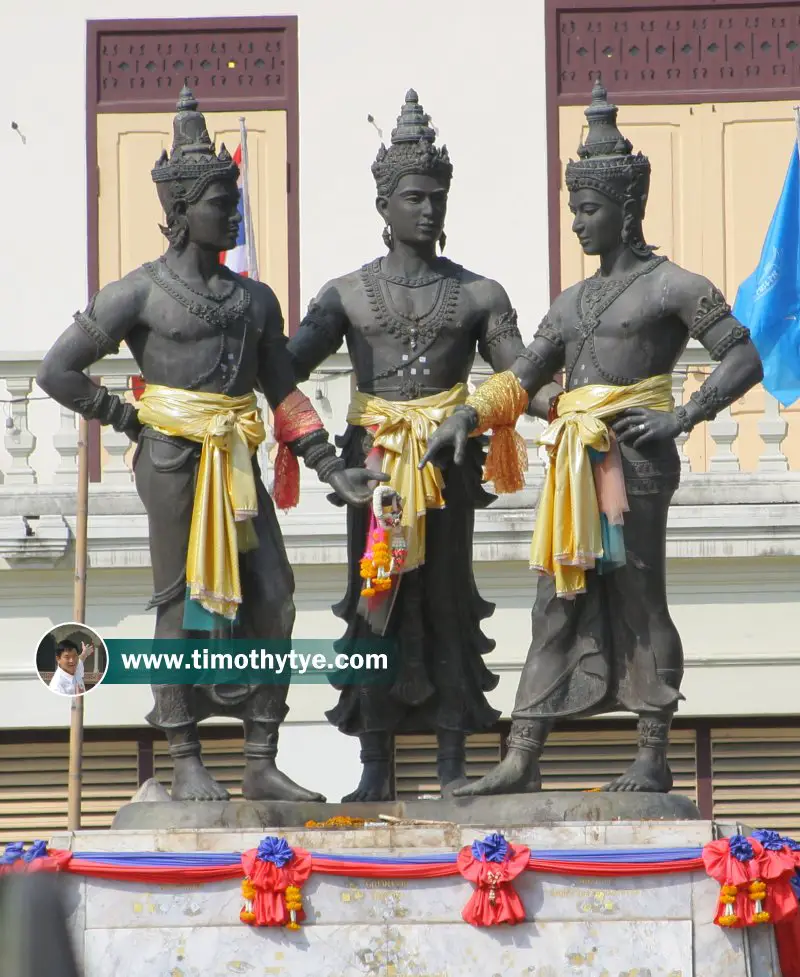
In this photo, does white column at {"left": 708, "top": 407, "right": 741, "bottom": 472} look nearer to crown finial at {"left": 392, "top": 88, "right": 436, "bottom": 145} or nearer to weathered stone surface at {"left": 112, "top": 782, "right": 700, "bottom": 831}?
crown finial at {"left": 392, "top": 88, "right": 436, "bottom": 145}

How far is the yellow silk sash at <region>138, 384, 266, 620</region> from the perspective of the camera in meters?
10.3

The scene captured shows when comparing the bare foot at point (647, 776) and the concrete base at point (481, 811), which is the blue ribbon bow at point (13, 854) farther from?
the bare foot at point (647, 776)

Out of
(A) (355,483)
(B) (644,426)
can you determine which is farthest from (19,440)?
(B) (644,426)

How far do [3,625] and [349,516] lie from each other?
210 inches

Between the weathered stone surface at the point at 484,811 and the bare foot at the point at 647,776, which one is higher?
the bare foot at the point at 647,776

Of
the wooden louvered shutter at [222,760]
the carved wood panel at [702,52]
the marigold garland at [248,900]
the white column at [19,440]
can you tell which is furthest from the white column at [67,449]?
the marigold garland at [248,900]

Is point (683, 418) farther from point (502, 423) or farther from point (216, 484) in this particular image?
point (216, 484)

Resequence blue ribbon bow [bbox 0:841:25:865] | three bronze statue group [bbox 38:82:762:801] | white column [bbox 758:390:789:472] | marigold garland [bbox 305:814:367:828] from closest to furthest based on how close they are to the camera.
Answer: blue ribbon bow [bbox 0:841:25:865] < marigold garland [bbox 305:814:367:828] < three bronze statue group [bbox 38:82:762:801] < white column [bbox 758:390:789:472]

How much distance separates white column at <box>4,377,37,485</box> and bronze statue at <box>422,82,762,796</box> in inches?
228

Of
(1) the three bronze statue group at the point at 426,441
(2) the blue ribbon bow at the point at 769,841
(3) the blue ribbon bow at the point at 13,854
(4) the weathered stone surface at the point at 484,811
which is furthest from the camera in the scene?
(1) the three bronze statue group at the point at 426,441

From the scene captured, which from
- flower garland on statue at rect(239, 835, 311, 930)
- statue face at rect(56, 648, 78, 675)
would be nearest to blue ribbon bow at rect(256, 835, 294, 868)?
flower garland on statue at rect(239, 835, 311, 930)

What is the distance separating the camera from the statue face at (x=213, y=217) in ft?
34.8

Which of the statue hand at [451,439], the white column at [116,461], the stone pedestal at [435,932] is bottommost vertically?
the stone pedestal at [435,932]

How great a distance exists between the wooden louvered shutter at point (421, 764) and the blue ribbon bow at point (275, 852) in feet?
16.4
